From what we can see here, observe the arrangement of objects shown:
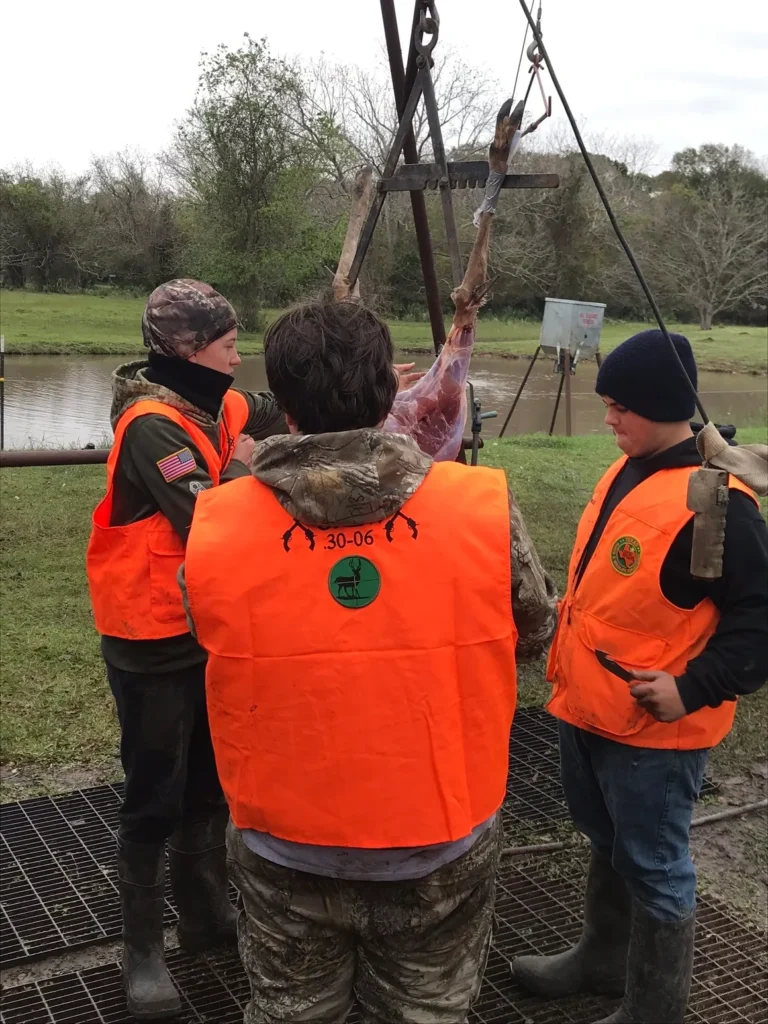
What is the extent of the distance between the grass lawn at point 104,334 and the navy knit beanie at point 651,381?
57.6 feet

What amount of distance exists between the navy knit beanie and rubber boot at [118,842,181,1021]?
1680mm

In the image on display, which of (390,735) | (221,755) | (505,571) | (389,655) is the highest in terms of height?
(505,571)

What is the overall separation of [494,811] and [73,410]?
1505cm

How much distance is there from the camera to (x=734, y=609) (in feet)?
6.84

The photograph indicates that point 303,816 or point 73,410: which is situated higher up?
point 303,816

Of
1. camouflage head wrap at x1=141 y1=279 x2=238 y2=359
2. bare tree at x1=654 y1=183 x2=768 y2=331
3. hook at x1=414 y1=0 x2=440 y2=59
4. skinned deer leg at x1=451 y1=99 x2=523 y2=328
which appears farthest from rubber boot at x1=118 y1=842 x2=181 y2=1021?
bare tree at x1=654 y1=183 x2=768 y2=331

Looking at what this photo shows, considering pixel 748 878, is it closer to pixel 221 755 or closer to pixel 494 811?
pixel 494 811

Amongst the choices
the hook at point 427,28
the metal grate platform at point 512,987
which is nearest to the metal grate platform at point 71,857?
the metal grate platform at point 512,987

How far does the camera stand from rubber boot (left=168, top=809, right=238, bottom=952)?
2.71 meters

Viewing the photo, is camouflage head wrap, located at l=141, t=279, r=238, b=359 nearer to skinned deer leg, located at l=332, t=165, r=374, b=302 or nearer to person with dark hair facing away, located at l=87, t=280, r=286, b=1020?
person with dark hair facing away, located at l=87, t=280, r=286, b=1020

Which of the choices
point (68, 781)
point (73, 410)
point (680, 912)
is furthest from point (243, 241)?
point (680, 912)

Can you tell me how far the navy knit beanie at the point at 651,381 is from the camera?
2.22 metres

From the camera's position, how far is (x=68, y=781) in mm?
3807

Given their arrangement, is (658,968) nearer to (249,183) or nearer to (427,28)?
(427,28)
